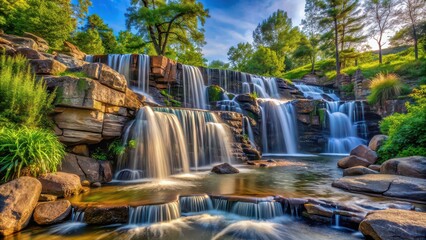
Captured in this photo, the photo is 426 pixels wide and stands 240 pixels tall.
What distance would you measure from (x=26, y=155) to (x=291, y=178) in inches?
296

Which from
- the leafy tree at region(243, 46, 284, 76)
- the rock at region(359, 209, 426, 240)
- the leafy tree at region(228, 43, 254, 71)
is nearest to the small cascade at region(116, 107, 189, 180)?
the rock at region(359, 209, 426, 240)

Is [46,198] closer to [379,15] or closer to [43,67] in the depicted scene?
[43,67]

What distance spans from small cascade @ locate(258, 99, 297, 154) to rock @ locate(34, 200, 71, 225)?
12964 millimetres

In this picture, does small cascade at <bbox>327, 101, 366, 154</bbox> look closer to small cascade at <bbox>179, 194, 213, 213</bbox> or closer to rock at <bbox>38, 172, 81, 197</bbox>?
small cascade at <bbox>179, 194, 213, 213</bbox>

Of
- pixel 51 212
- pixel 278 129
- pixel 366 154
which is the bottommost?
pixel 51 212

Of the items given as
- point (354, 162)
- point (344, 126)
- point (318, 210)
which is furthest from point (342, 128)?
point (318, 210)

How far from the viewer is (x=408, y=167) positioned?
576 centimetres

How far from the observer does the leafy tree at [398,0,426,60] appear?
2462 centimetres

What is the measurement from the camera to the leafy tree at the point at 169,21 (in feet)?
66.0

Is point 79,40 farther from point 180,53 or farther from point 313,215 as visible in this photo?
point 313,215

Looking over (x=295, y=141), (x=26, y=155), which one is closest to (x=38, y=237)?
(x=26, y=155)

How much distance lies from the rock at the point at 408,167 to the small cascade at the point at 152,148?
7011mm

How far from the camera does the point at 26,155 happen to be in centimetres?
453

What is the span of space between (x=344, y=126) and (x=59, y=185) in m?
17.7
